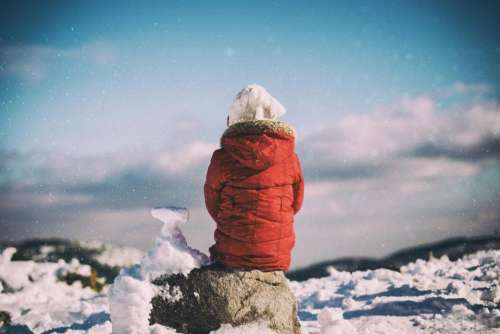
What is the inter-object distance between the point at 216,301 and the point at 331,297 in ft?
14.2

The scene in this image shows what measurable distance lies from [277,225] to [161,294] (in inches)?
54.6

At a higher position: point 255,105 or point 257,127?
point 255,105

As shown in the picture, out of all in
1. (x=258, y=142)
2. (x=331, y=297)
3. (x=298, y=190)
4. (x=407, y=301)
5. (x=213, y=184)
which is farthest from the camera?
(x=331, y=297)

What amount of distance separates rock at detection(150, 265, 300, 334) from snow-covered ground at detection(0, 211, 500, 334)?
115 millimetres

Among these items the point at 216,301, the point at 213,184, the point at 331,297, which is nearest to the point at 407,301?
the point at 331,297

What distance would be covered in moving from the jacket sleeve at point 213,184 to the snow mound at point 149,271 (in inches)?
12.9

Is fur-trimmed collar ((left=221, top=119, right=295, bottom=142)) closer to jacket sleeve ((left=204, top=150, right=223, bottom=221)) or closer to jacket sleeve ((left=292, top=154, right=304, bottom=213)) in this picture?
jacket sleeve ((left=204, top=150, right=223, bottom=221))

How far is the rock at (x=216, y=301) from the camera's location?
370 cm

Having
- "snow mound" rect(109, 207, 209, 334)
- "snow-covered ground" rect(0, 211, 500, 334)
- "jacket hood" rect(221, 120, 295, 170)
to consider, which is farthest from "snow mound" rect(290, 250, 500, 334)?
"jacket hood" rect(221, 120, 295, 170)

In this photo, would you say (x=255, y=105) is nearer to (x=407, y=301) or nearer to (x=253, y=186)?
(x=253, y=186)

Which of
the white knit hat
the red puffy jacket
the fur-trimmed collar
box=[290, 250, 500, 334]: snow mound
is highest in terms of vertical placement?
the white knit hat

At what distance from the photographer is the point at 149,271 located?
12.9ft

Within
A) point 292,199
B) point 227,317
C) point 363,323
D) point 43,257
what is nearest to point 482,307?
point 363,323

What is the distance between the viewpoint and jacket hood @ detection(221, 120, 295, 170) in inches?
142
